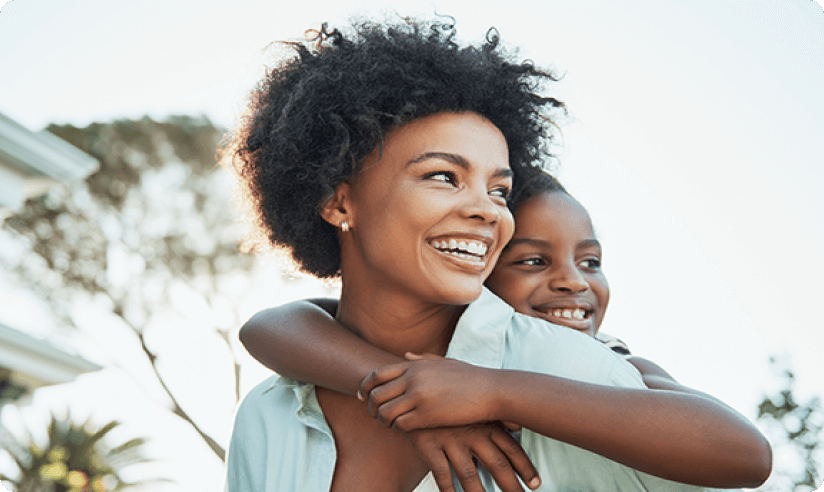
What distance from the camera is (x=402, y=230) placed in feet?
8.14

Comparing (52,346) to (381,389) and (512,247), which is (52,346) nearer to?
(512,247)

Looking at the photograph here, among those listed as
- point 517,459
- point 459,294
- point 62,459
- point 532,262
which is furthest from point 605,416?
point 62,459

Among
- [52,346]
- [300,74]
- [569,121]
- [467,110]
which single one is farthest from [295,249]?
[52,346]

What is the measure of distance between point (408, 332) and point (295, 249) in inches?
34.2

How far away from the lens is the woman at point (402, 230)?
2188 millimetres

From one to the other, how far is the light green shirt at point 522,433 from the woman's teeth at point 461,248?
21 cm

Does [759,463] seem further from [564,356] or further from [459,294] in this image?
[459,294]

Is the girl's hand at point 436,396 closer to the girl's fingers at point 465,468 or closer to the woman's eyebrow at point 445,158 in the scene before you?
the girl's fingers at point 465,468

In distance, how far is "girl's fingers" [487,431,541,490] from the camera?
2.06m

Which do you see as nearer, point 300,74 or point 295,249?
point 300,74

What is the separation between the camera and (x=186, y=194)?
16.0 meters

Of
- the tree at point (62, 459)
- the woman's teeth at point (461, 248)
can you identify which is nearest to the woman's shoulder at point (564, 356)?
the woman's teeth at point (461, 248)

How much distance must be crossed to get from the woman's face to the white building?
341 inches

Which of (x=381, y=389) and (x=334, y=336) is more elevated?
(x=334, y=336)
